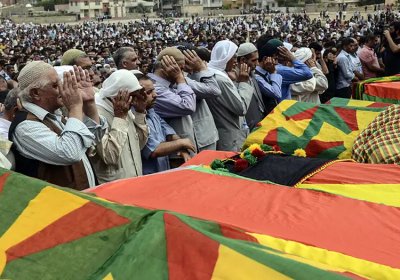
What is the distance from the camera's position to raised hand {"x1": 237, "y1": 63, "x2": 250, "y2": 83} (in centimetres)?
401

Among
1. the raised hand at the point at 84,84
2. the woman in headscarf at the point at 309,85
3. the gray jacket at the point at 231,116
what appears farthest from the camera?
the woman in headscarf at the point at 309,85

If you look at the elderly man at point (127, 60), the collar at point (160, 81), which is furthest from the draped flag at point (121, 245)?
the elderly man at point (127, 60)

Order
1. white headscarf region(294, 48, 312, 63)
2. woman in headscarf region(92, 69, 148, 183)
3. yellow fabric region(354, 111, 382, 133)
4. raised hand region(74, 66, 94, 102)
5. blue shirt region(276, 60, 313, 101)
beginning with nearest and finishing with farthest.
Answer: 1. raised hand region(74, 66, 94, 102)
2. woman in headscarf region(92, 69, 148, 183)
3. yellow fabric region(354, 111, 382, 133)
4. blue shirt region(276, 60, 313, 101)
5. white headscarf region(294, 48, 312, 63)

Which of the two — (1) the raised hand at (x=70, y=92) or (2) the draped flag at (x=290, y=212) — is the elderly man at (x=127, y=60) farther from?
(2) the draped flag at (x=290, y=212)

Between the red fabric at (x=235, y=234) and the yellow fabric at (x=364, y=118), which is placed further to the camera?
the yellow fabric at (x=364, y=118)

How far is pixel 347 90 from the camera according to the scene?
612cm

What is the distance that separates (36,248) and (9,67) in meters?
9.06

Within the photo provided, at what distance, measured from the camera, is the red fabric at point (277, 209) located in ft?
5.27

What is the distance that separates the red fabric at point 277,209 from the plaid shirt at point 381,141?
1.85 feet

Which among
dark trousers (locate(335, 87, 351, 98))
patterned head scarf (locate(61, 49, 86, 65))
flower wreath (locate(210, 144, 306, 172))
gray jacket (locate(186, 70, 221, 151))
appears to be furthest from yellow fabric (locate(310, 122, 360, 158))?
dark trousers (locate(335, 87, 351, 98))

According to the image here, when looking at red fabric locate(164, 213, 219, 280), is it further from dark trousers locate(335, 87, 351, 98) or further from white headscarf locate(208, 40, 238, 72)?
dark trousers locate(335, 87, 351, 98)

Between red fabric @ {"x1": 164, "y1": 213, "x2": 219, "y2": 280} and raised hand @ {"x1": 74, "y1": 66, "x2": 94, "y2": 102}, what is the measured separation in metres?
1.35

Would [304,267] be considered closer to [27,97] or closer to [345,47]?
[27,97]

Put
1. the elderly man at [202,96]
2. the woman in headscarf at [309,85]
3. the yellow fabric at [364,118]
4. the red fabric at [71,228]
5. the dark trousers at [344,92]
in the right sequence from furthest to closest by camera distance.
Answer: the dark trousers at [344,92], the woman in headscarf at [309,85], the elderly man at [202,96], the yellow fabric at [364,118], the red fabric at [71,228]
